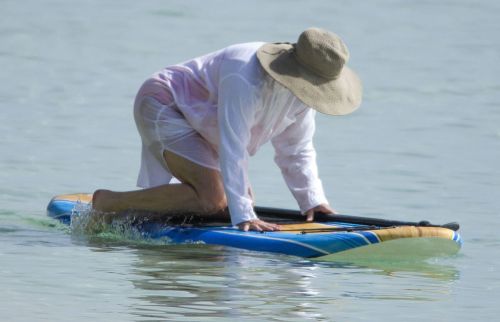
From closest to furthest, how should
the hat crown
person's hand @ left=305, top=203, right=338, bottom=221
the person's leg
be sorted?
1. the hat crown
2. the person's leg
3. person's hand @ left=305, top=203, right=338, bottom=221

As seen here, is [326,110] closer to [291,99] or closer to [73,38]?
[291,99]

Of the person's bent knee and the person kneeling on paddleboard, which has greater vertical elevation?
the person kneeling on paddleboard

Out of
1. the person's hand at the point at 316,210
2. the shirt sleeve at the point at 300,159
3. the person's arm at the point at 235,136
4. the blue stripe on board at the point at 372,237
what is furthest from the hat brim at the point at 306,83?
the person's hand at the point at 316,210

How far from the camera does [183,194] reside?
8328mm

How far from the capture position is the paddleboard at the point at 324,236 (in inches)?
310

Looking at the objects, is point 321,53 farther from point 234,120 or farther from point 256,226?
point 256,226

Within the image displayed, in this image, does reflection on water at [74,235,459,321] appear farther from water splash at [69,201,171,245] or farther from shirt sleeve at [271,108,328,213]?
shirt sleeve at [271,108,328,213]

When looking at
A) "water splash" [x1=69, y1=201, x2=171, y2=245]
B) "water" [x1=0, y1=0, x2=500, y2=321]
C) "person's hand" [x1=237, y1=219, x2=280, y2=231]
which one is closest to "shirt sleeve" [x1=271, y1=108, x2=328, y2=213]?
"person's hand" [x1=237, y1=219, x2=280, y2=231]

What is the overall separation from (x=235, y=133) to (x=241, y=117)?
0.31 ft

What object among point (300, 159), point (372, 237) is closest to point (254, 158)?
point (300, 159)

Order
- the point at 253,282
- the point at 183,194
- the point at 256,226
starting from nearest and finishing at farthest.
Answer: the point at 253,282, the point at 256,226, the point at 183,194

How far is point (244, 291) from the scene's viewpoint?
7.18m

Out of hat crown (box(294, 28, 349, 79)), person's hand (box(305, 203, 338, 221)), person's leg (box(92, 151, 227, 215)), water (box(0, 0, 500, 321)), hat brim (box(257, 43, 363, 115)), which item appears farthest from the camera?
person's hand (box(305, 203, 338, 221))

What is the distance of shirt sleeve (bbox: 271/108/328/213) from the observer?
8266mm
